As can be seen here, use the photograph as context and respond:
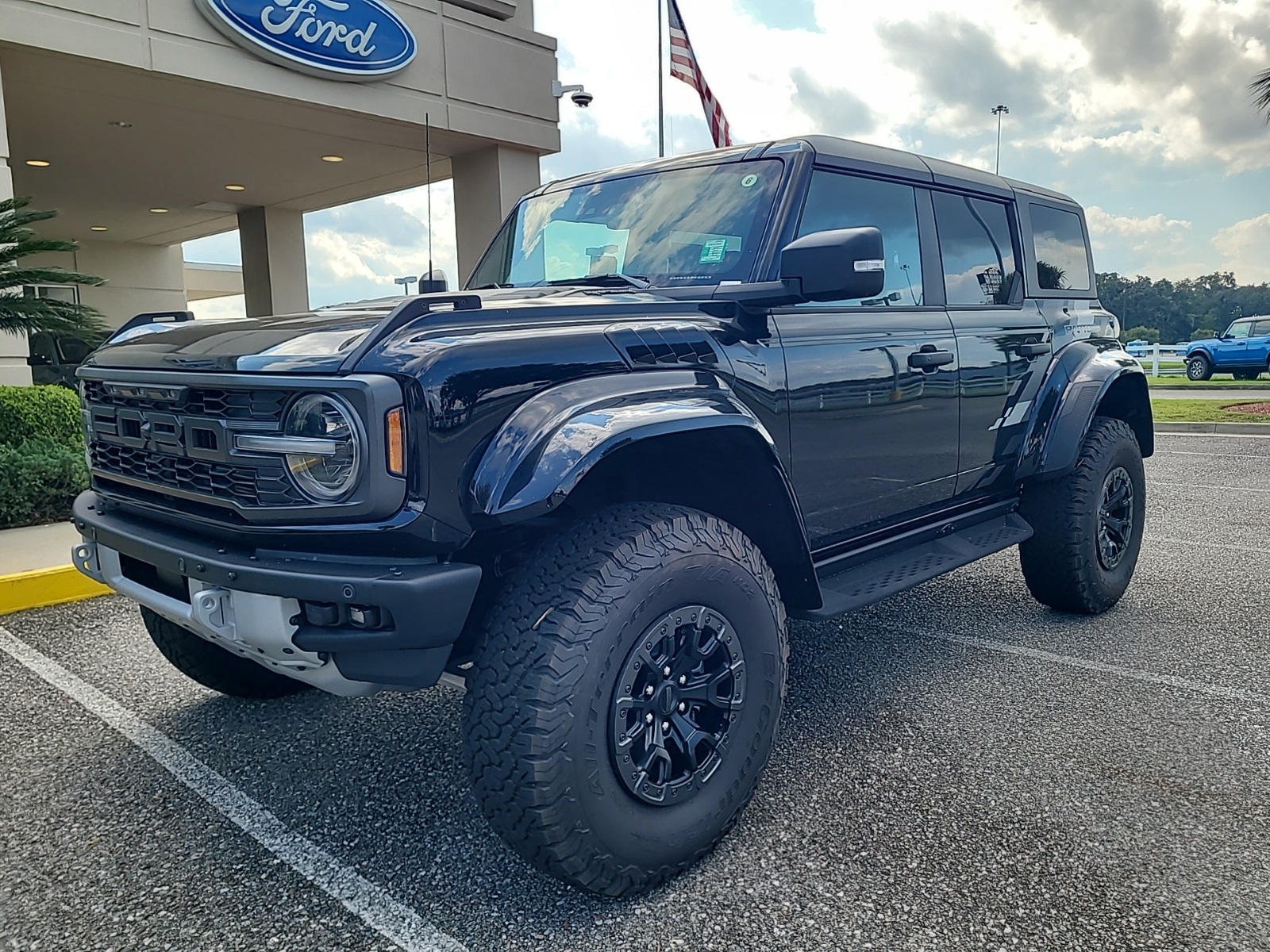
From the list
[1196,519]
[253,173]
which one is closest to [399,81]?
[253,173]

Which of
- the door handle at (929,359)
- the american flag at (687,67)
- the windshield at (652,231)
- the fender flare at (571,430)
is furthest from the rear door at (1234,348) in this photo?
the fender flare at (571,430)

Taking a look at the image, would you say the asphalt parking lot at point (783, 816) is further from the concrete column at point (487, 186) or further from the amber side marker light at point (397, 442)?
the concrete column at point (487, 186)

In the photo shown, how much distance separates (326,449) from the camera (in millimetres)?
2000

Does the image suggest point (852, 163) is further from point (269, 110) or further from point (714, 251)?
point (269, 110)

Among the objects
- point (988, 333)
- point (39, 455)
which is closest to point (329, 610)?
point (988, 333)

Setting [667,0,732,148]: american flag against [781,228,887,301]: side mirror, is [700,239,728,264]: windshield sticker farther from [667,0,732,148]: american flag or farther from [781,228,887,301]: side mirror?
[667,0,732,148]: american flag

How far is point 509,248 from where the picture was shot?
3.77 meters

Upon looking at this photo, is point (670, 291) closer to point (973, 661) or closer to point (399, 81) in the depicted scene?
point (973, 661)

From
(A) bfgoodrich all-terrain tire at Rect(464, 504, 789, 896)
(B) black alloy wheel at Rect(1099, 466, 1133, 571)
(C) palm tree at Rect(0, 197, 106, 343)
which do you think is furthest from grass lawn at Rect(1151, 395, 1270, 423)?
(C) palm tree at Rect(0, 197, 106, 343)

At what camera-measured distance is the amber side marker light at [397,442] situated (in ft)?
6.51

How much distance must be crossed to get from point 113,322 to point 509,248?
17.3 m

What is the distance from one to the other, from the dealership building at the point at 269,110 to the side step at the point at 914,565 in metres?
5.40

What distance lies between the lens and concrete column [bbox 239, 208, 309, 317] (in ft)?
50.8

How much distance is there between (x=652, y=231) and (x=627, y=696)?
1666 millimetres
